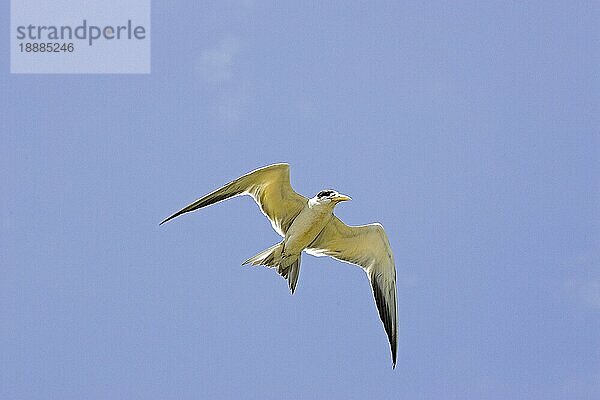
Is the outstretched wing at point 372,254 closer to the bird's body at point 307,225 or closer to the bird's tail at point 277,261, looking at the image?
the bird's body at point 307,225

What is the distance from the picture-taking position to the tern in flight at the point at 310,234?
14.2m

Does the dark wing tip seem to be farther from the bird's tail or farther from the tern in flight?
the bird's tail

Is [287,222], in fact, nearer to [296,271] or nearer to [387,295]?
[296,271]

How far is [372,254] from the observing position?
15.5 metres

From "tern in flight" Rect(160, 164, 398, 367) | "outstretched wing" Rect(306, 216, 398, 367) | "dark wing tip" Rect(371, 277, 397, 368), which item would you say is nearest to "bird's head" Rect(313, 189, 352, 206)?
"tern in flight" Rect(160, 164, 398, 367)

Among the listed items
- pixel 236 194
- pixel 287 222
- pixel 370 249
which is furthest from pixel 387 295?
pixel 236 194

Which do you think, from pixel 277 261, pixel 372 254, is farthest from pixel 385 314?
pixel 277 261

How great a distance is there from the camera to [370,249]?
15.4m

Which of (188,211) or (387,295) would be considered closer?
(188,211)

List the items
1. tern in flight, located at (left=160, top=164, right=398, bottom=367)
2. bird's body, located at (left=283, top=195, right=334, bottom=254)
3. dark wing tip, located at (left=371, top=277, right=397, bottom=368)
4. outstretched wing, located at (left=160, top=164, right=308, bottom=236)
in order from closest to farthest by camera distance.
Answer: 1. outstretched wing, located at (left=160, top=164, right=308, bottom=236)
2. tern in flight, located at (left=160, top=164, right=398, bottom=367)
3. bird's body, located at (left=283, top=195, right=334, bottom=254)
4. dark wing tip, located at (left=371, top=277, right=397, bottom=368)

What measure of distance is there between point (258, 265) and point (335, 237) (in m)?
1.33

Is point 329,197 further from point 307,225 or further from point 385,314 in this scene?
point 385,314

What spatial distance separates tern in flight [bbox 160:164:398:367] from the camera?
1420 cm

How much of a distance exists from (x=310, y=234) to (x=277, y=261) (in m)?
0.65
